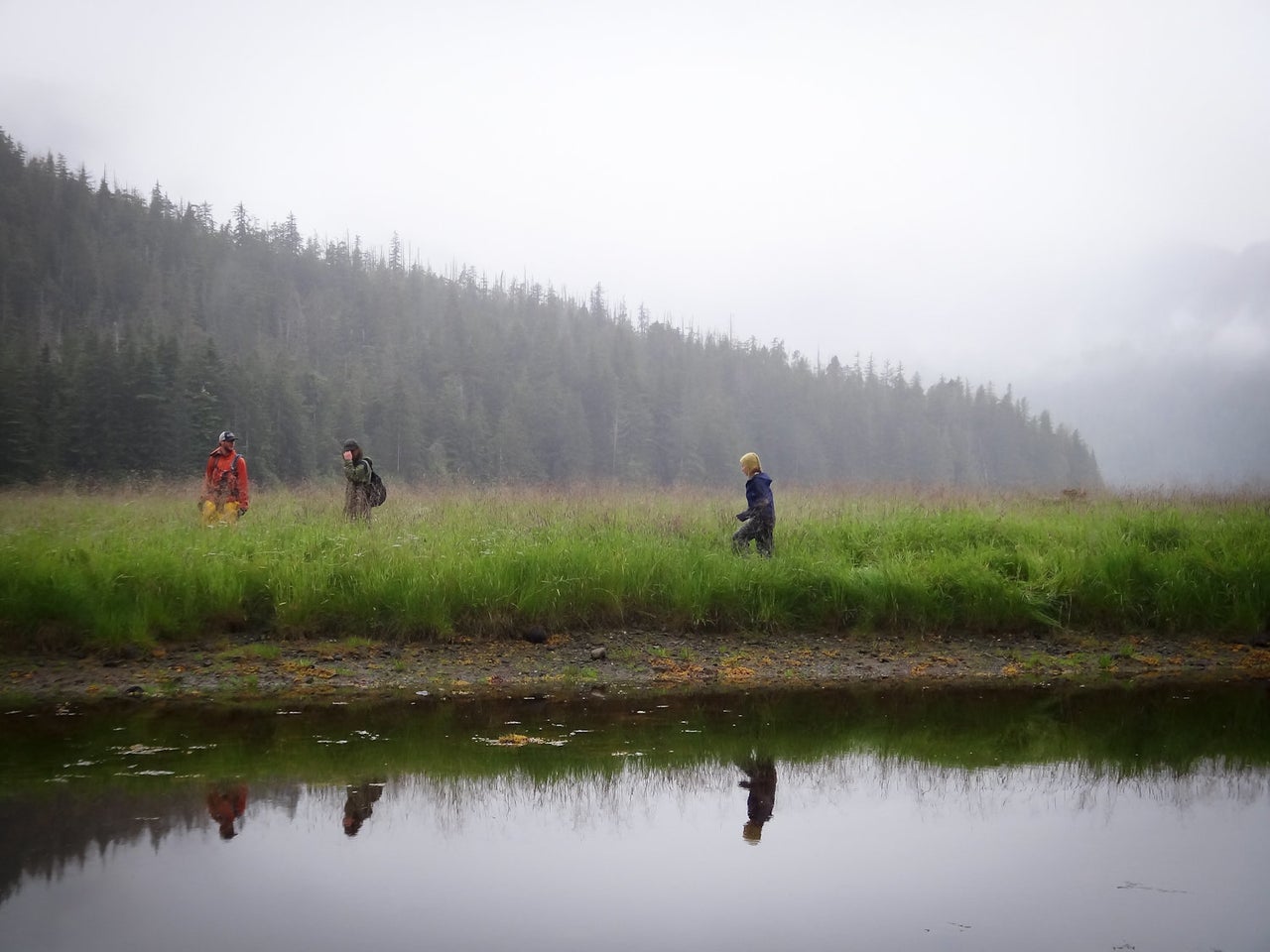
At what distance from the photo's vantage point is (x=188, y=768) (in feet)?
19.0

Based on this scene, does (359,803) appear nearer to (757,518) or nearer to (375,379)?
(757,518)

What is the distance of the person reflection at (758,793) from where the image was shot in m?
5.00

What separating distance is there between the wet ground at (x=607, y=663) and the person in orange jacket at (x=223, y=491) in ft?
13.8

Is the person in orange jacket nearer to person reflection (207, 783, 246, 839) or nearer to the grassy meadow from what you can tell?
the grassy meadow

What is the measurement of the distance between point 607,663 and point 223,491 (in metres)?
7.21

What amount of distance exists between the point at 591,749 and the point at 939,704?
11.6 feet

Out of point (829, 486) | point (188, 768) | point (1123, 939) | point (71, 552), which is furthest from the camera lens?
point (829, 486)

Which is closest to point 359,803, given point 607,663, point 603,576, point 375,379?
point 607,663

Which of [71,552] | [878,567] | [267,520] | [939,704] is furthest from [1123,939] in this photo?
[267,520]

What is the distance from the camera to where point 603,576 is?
10406mm

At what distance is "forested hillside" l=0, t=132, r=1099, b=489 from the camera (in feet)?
156

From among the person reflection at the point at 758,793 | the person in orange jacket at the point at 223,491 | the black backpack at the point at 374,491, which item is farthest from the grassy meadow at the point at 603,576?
the person reflection at the point at 758,793

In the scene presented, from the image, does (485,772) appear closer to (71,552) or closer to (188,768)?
(188,768)

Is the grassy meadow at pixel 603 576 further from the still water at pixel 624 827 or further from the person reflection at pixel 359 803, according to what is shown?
the person reflection at pixel 359 803
